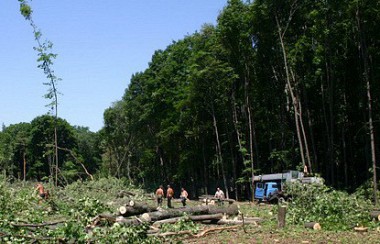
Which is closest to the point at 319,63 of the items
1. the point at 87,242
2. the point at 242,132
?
the point at 242,132

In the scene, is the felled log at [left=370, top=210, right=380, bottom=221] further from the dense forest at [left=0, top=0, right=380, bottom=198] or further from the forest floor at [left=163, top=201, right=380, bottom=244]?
the dense forest at [left=0, top=0, right=380, bottom=198]

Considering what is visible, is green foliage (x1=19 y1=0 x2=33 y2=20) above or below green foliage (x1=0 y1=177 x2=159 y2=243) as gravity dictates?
above

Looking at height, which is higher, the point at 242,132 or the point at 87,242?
the point at 242,132

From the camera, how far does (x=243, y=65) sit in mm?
35156

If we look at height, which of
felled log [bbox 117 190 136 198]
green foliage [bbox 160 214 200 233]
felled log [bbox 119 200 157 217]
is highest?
felled log [bbox 117 190 136 198]


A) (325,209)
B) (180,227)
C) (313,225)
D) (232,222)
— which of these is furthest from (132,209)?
(325,209)

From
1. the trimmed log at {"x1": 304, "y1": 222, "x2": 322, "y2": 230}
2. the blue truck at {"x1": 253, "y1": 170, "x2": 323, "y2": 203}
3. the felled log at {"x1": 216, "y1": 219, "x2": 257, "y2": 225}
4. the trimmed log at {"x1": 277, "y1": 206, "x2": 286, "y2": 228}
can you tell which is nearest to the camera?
the trimmed log at {"x1": 304, "y1": 222, "x2": 322, "y2": 230}

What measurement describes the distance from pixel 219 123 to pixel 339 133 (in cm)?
1088

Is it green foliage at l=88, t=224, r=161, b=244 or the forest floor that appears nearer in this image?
green foliage at l=88, t=224, r=161, b=244

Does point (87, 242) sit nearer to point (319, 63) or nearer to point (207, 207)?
point (207, 207)

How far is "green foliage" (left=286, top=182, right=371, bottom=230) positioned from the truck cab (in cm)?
994

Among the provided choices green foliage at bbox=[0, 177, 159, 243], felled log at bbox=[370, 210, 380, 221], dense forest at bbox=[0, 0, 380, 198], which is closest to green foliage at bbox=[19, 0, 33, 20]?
dense forest at bbox=[0, 0, 380, 198]

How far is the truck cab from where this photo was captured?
28.1 meters

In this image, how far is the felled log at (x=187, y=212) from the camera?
14461 millimetres
